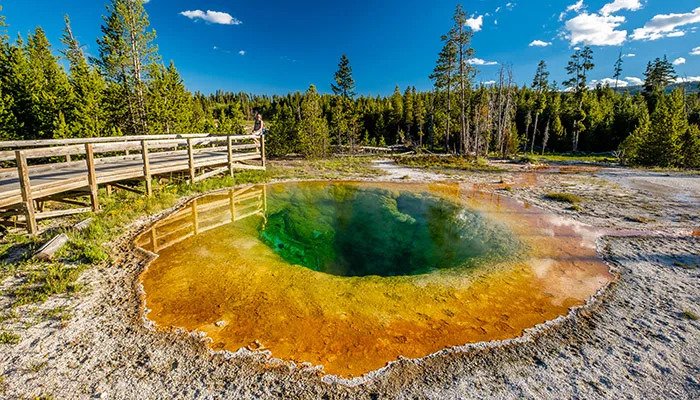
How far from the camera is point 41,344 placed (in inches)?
173

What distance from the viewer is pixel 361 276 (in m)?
7.77

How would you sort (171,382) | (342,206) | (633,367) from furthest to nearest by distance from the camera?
1. (342,206)
2. (633,367)
3. (171,382)

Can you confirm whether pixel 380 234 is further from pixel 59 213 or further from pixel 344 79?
pixel 344 79

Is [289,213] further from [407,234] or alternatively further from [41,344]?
[41,344]

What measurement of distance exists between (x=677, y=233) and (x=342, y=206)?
10.7m

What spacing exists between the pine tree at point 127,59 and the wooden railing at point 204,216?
11702 millimetres

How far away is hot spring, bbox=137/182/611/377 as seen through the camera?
195 inches

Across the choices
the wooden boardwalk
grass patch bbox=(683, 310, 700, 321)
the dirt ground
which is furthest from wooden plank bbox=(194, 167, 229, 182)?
grass patch bbox=(683, 310, 700, 321)

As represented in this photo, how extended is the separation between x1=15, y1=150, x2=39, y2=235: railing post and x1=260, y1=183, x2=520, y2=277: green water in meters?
5.32

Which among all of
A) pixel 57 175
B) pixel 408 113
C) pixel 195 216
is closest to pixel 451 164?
pixel 195 216

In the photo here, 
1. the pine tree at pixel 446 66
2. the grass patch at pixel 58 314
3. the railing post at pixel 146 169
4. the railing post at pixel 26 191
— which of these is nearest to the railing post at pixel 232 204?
the railing post at pixel 146 169

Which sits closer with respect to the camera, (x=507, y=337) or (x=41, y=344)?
(x=41, y=344)

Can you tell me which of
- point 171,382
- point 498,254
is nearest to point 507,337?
point 498,254

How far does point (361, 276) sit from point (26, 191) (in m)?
7.86
